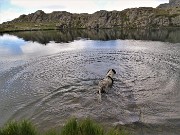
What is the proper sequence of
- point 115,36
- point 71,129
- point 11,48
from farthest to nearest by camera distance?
1. point 115,36
2. point 11,48
3. point 71,129

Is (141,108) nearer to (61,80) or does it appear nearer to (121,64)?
(61,80)

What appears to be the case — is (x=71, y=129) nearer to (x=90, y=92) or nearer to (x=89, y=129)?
(x=89, y=129)

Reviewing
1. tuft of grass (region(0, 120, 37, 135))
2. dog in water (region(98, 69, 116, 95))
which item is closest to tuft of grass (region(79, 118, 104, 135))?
tuft of grass (region(0, 120, 37, 135))

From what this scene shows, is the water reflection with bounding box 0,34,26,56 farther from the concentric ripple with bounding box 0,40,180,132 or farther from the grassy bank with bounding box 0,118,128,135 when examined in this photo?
the grassy bank with bounding box 0,118,128,135

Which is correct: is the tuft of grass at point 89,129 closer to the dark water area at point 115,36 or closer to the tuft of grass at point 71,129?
the tuft of grass at point 71,129

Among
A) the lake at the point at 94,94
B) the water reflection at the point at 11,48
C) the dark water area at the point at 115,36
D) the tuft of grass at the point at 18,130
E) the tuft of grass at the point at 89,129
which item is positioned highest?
the tuft of grass at the point at 18,130

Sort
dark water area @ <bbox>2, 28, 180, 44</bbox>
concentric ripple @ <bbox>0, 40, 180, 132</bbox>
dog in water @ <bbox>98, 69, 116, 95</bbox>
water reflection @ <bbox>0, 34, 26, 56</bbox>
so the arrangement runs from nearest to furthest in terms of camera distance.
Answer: concentric ripple @ <bbox>0, 40, 180, 132</bbox>, dog in water @ <bbox>98, 69, 116, 95</bbox>, water reflection @ <bbox>0, 34, 26, 56</bbox>, dark water area @ <bbox>2, 28, 180, 44</bbox>

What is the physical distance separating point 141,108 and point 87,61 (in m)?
26.1

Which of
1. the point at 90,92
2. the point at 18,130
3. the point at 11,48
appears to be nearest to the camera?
the point at 18,130

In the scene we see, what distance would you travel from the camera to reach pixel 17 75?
3956 cm

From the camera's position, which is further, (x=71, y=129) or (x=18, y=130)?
(x=71, y=129)

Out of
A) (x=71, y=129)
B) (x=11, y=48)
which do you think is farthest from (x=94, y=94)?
(x=11, y=48)

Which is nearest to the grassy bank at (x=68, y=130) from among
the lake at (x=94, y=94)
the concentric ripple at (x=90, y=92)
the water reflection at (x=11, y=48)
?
the lake at (x=94, y=94)

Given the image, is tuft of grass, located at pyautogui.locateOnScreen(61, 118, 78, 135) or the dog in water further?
the dog in water
